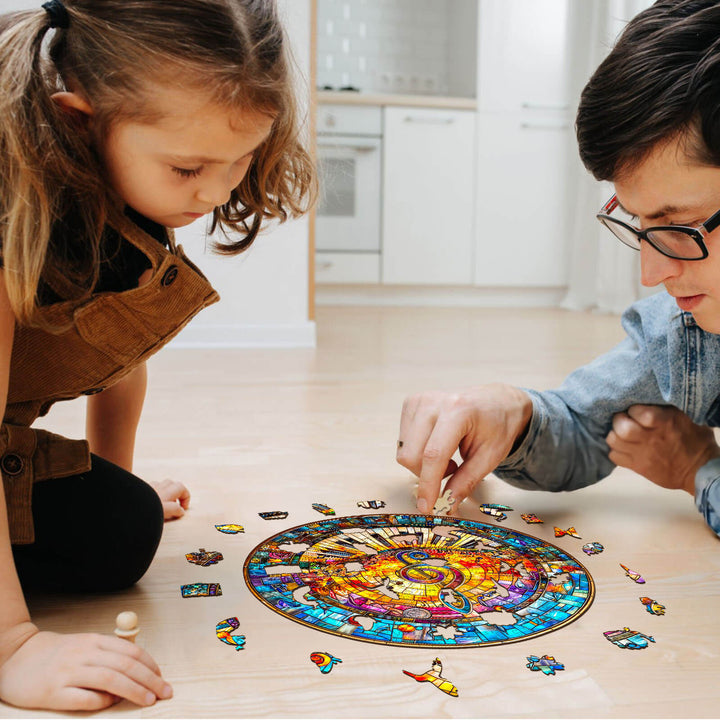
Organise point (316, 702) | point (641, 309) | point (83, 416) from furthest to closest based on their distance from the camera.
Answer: point (83, 416), point (641, 309), point (316, 702)

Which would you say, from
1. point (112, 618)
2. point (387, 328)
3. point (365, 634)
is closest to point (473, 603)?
point (365, 634)

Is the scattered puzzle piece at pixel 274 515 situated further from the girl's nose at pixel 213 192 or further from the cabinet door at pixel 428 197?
the cabinet door at pixel 428 197

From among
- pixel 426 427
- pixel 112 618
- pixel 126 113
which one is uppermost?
pixel 126 113

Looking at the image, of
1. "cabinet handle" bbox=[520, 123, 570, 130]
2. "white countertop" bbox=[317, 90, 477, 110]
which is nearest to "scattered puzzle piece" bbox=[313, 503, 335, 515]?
"white countertop" bbox=[317, 90, 477, 110]

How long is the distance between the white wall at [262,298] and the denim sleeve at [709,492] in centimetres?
178

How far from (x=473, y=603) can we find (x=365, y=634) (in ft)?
0.43

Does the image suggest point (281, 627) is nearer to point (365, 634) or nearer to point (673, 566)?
point (365, 634)

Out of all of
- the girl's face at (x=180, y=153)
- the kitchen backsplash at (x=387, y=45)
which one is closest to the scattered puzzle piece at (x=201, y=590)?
the girl's face at (x=180, y=153)

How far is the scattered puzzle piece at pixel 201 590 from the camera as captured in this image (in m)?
0.94

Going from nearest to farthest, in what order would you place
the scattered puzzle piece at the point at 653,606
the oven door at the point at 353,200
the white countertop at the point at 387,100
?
the scattered puzzle piece at the point at 653,606, the white countertop at the point at 387,100, the oven door at the point at 353,200

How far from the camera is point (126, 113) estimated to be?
819 millimetres

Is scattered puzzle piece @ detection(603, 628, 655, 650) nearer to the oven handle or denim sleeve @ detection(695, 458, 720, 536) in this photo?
denim sleeve @ detection(695, 458, 720, 536)

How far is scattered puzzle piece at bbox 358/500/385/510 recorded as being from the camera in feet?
4.05

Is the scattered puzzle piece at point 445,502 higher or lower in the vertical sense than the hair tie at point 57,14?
lower
